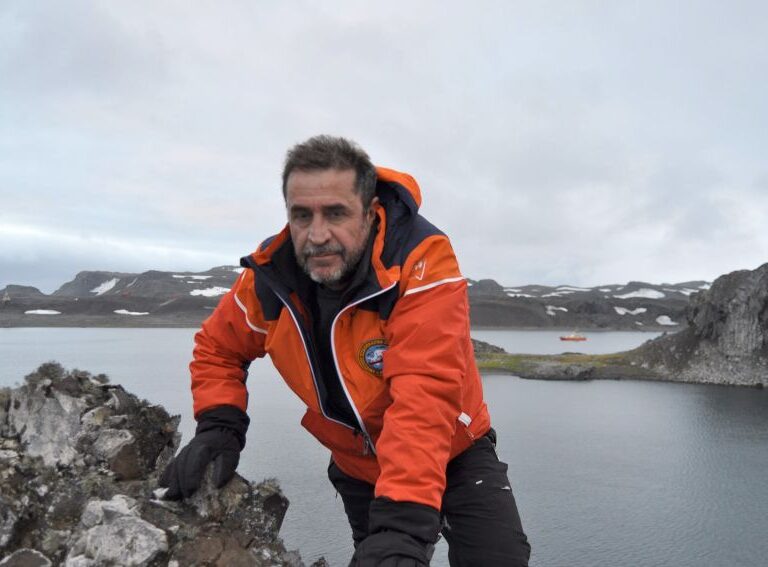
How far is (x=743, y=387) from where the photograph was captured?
4469cm

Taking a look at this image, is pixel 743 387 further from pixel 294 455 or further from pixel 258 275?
pixel 258 275

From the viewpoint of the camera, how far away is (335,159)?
3.21 m

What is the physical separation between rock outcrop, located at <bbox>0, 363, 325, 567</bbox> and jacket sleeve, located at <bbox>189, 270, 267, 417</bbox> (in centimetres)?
62

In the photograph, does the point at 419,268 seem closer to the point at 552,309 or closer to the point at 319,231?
the point at 319,231

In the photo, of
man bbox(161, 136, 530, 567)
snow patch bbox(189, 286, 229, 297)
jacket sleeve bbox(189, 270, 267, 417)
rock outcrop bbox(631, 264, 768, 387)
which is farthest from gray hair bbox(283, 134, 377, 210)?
snow patch bbox(189, 286, 229, 297)

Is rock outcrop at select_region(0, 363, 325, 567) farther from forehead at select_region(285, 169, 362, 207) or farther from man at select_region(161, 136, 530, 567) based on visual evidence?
forehead at select_region(285, 169, 362, 207)

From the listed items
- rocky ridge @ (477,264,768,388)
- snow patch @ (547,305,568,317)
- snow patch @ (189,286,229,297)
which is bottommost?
rocky ridge @ (477,264,768,388)

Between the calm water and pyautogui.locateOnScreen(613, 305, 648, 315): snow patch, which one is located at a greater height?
pyautogui.locateOnScreen(613, 305, 648, 315): snow patch

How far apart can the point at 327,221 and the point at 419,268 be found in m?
0.58

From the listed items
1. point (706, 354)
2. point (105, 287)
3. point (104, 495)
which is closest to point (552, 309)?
point (706, 354)

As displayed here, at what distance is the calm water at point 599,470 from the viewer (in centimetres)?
1283

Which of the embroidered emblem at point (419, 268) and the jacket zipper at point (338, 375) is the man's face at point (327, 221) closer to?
the jacket zipper at point (338, 375)

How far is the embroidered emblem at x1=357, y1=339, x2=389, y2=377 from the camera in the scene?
3.25 m

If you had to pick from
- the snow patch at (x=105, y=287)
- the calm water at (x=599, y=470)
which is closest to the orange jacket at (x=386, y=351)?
the calm water at (x=599, y=470)
